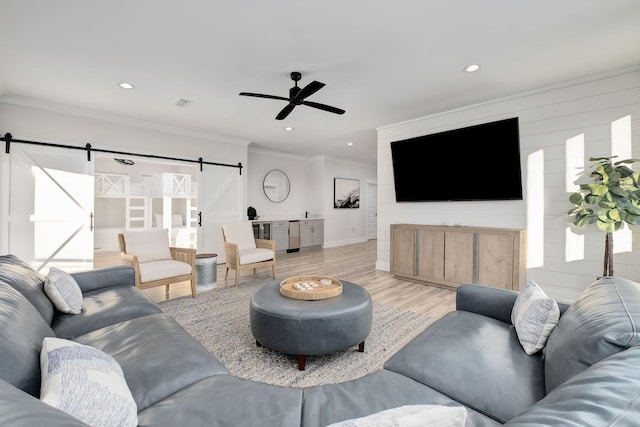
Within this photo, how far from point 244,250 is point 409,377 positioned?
3.59 m

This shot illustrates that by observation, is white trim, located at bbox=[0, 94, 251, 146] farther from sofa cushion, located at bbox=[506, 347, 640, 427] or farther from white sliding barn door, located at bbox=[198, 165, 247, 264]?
sofa cushion, located at bbox=[506, 347, 640, 427]

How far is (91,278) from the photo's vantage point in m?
2.38

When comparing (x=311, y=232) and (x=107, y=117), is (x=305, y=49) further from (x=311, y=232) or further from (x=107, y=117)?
(x=311, y=232)

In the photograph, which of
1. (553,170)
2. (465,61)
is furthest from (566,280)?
(465,61)

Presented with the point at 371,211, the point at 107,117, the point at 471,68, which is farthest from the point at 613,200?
the point at 371,211

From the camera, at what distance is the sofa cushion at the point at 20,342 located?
0.88 meters

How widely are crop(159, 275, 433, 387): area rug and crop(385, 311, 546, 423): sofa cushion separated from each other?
71cm

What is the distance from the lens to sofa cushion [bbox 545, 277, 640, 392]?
87cm

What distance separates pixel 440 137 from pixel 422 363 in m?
3.68

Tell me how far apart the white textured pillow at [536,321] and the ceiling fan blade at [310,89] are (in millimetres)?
2241

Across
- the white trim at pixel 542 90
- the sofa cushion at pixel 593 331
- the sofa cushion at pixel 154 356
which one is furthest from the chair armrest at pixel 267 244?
the sofa cushion at pixel 593 331

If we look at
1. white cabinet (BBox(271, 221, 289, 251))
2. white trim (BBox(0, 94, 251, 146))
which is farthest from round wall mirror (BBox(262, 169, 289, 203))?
white trim (BBox(0, 94, 251, 146))

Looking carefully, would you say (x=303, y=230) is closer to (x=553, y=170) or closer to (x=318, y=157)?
(x=318, y=157)

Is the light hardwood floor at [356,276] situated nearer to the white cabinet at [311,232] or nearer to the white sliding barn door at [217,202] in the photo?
the white cabinet at [311,232]
